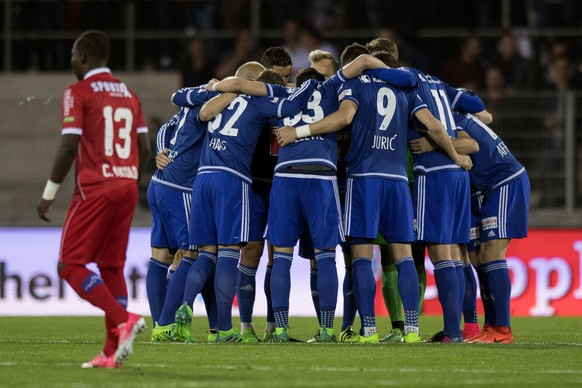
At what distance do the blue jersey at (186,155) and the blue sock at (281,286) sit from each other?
119cm

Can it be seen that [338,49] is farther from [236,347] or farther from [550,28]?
[236,347]

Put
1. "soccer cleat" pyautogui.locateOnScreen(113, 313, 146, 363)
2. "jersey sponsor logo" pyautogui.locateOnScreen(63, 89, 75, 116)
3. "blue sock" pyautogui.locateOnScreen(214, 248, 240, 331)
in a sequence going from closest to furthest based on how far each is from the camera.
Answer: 1. "soccer cleat" pyautogui.locateOnScreen(113, 313, 146, 363)
2. "jersey sponsor logo" pyautogui.locateOnScreen(63, 89, 75, 116)
3. "blue sock" pyautogui.locateOnScreen(214, 248, 240, 331)

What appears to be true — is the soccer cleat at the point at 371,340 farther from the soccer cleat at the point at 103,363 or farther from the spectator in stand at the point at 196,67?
the spectator in stand at the point at 196,67

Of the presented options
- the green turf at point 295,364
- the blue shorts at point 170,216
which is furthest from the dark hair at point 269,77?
the green turf at point 295,364

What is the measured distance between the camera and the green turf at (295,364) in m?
7.07

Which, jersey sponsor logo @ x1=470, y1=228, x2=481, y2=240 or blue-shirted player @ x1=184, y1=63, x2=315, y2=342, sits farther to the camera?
jersey sponsor logo @ x1=470, y1=228, x2=481, y2=240

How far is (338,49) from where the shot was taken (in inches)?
755

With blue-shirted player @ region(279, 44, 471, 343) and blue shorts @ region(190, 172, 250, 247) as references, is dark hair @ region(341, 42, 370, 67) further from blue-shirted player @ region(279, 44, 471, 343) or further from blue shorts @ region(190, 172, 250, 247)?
blue shorts @ region(190, 172, 250, 247)

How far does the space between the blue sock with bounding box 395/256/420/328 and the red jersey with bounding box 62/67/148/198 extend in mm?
2778

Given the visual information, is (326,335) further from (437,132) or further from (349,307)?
(437,132)

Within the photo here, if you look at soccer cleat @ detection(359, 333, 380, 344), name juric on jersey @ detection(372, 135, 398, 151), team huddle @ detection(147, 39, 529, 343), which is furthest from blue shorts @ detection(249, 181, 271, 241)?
soccer cleat @ detection(359, 333, 380, 344)

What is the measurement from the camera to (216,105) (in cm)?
1038

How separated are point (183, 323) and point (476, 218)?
280cm

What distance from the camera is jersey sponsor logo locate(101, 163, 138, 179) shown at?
798 cm
